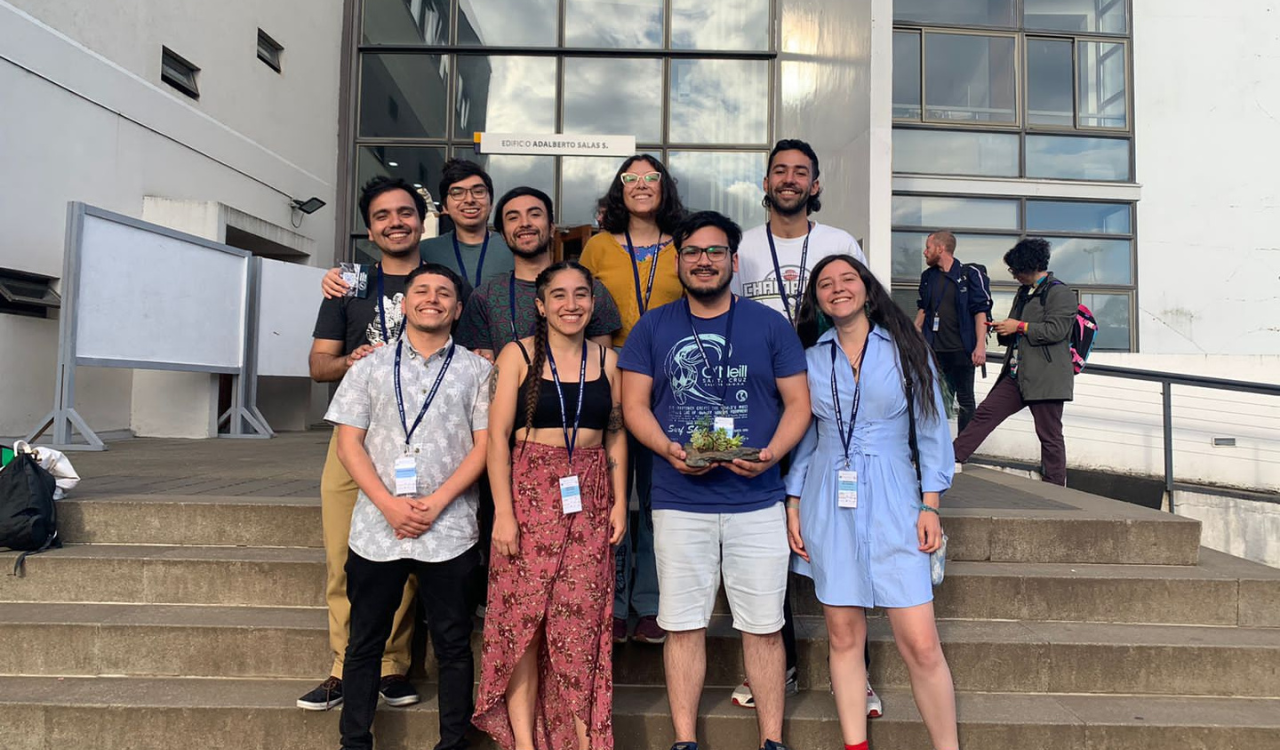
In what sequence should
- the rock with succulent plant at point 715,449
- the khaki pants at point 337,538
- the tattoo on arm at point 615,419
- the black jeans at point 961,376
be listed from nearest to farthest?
the rock with succulent plant at point 715,449, the tattoo on arm at point 615,419, the khaki pants at point 337,538, the black jeans at point 961,376

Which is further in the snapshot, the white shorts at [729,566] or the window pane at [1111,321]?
the window pane at [1111,321]

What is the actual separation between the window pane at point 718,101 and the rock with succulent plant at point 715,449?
9.16 metres

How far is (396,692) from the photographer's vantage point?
3029mm

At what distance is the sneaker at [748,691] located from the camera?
312cm

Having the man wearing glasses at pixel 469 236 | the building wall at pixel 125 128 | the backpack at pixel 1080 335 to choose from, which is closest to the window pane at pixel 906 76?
the backpack at pixel 1080 335

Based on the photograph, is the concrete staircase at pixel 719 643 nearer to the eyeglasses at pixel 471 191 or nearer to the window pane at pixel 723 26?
the eyeglasses at pixel 471 191

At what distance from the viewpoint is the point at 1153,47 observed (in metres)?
10.3

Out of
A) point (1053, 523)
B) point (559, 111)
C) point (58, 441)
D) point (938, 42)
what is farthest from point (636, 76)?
point (1053, 523)

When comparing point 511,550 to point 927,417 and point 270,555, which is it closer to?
point 927,417

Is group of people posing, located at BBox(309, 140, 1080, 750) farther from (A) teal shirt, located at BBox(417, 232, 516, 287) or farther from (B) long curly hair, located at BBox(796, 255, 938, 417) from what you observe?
(A) teal shirt, located at BBox(417, 232, 516, 287)

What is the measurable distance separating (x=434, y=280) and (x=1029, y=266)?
4.32 metres

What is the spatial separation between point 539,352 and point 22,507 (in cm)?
268

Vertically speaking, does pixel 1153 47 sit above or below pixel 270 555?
above

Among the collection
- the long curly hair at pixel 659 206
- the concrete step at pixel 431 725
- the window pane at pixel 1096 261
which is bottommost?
the concrete step at pixel 431 725
